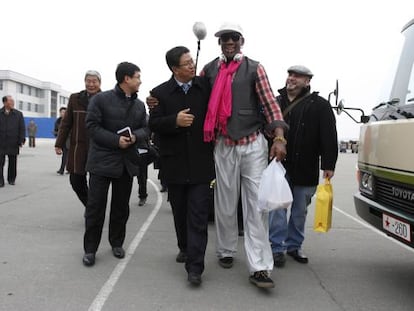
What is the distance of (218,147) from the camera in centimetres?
427

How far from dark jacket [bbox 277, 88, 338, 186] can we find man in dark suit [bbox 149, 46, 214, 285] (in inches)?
42.6

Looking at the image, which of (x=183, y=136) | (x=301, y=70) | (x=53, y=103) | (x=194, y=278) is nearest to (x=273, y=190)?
(x=183, y=136)

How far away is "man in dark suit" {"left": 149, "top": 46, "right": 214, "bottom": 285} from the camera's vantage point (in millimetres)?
4066

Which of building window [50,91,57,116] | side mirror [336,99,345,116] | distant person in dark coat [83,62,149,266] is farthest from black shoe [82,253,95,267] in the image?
building window [50,91,57,116]

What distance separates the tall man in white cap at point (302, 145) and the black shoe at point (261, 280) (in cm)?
77

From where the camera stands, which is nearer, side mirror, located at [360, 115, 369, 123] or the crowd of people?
the crowd of people

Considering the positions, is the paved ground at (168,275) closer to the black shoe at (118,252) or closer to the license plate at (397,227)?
the black shoe at (118,252)

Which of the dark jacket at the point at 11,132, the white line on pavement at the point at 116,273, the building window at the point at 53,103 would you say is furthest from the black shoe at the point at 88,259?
the building window at the point at 53,103

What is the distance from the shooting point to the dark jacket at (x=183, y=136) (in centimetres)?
407

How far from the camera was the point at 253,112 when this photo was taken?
4.15 meters

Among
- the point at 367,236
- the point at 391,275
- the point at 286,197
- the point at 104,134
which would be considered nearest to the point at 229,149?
the point at 286,197

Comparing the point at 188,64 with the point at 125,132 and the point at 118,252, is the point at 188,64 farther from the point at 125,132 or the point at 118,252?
the point at 118,252

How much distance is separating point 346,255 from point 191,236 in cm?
215

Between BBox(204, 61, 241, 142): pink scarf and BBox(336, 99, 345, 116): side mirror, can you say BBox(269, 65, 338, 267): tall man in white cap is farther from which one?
BBox(204, 61, 241, 142): pink scarf
